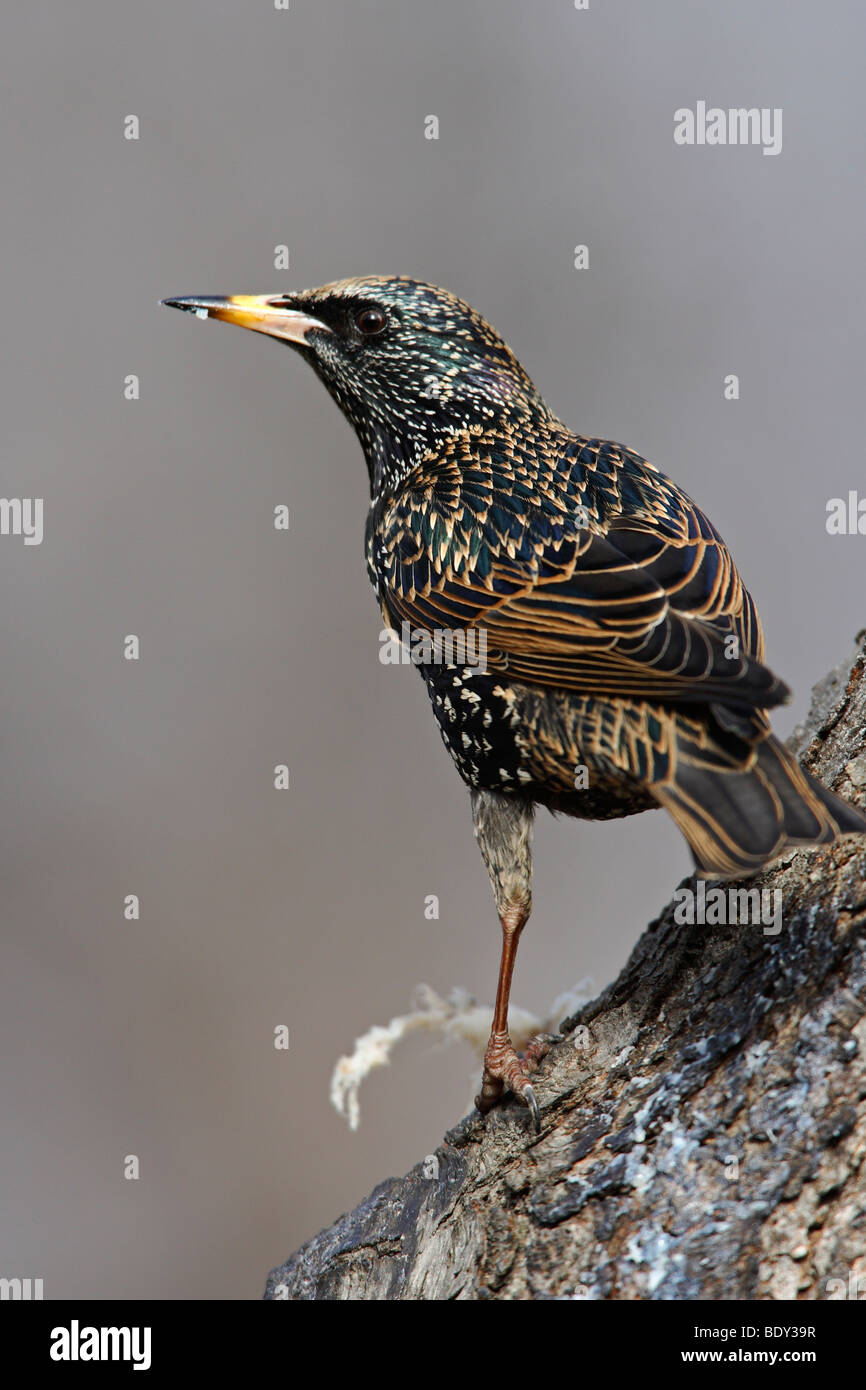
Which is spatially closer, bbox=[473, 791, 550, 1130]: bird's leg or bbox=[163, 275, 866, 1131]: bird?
bbox=[163, 275, 866, 1131]: bird

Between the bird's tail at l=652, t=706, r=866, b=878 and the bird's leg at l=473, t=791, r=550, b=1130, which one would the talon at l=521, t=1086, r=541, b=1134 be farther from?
the bird's tail at l=652, t=706, r=866, b=878

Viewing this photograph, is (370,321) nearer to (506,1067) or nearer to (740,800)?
(740,800)

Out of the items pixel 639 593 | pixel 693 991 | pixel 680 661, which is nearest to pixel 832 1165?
pixel 693 991

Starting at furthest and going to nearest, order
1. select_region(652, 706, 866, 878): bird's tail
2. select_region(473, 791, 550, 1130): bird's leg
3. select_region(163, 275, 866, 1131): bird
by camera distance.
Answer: select_region(473, 791, 550, 1130): bird's leg → select_region(163, 275, 866, 1131): bird → select_region(652, 706, 866, 878): bird's tail

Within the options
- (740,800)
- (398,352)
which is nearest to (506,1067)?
(740,800)

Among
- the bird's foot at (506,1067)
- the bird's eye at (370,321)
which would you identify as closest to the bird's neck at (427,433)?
the bird's eye at (370,321)

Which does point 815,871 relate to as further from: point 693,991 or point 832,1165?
point 832,1165

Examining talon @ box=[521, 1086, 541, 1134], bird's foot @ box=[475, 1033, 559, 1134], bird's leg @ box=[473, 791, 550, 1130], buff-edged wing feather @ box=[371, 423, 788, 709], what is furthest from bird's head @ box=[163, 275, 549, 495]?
talon @ box=[521, 1086, 541, 1134]

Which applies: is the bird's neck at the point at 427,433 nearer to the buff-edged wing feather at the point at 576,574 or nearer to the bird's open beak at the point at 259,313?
the buff-edged wing feather at the point at 576,574
